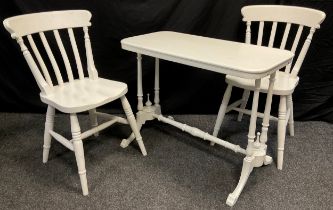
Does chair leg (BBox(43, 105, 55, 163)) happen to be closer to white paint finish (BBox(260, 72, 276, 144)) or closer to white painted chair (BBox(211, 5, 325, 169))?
white painted chair (BBox(211, 5, 325, 169))

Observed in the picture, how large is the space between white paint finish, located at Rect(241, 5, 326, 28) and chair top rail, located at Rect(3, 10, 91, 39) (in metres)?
1.05

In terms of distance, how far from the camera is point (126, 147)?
2.08 m

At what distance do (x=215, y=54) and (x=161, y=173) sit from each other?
785mm

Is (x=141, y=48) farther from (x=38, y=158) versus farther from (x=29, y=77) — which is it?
(x=29, y=77)

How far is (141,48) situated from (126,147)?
28.9 inches

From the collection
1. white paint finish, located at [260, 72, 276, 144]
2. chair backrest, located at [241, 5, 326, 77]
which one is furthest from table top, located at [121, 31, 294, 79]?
chair backrest, located at [241, 5, 326, 77]

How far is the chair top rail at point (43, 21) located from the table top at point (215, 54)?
1.12 feet

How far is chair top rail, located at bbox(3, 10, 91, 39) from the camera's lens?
1.57m

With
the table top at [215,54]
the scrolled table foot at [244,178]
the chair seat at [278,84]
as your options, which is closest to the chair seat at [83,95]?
the table top at [215,54]

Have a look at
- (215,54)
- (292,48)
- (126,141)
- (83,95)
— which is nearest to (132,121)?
(126,141)

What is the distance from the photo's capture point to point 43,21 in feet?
5.71

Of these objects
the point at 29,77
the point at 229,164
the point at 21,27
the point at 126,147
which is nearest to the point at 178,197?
the point at 229,164

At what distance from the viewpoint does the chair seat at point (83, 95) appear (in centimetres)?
156

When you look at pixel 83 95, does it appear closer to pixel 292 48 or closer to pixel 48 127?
pixel 48 127
